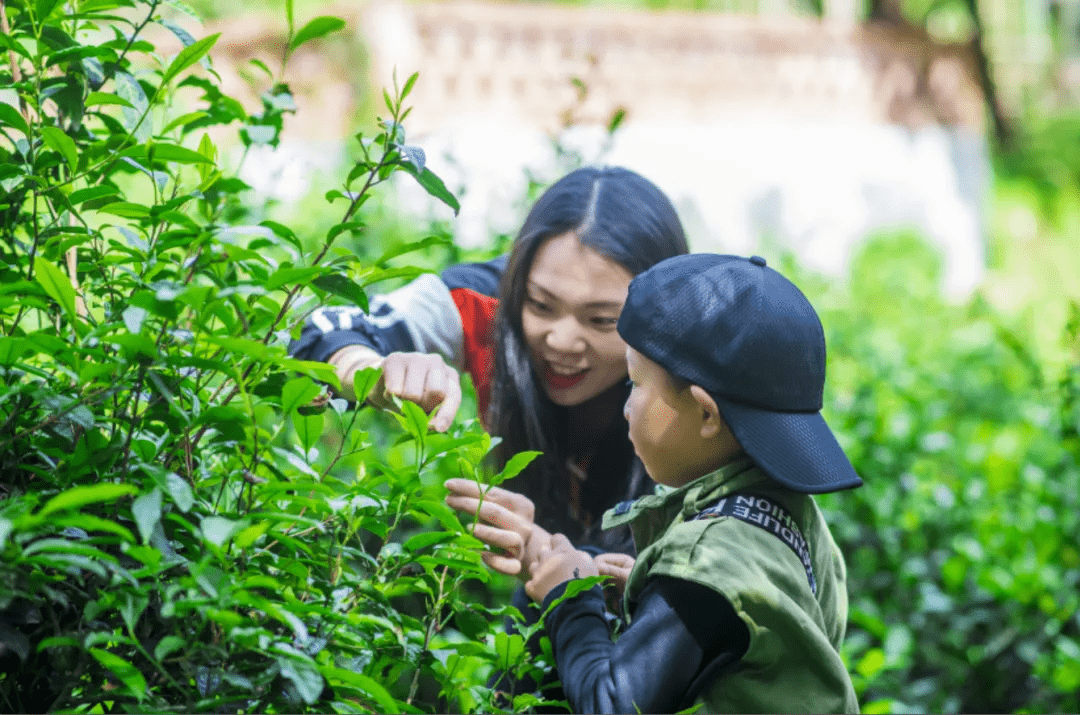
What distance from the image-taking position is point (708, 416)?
1.46 m

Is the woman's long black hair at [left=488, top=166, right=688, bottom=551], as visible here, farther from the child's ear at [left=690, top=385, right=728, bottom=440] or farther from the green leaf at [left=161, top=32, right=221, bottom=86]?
the green leaf at [left=161, top=32, right=221, bottom=86]

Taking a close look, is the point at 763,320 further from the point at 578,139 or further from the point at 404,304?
the point at 578,139

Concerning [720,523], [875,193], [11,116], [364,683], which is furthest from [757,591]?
[875,193]

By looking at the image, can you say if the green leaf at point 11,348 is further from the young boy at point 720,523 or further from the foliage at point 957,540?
the foliage at point 957,540

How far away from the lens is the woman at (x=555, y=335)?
2.04 metres

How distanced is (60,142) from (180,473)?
378mm

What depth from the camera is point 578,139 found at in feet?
19.8

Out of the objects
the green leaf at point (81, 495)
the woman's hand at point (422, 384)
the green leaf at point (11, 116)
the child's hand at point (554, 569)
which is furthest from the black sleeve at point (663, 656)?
the green leaf at point (11, 116)

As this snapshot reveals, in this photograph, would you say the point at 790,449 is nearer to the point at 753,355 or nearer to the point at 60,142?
the point at 753,355

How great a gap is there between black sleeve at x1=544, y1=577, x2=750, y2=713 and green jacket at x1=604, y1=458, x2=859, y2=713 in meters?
0.02

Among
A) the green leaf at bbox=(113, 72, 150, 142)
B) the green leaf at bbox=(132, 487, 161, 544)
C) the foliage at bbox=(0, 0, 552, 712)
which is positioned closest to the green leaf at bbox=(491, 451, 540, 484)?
the foliage at bbox=(0, 0, 552, 712)

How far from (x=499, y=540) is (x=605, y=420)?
2.76ft

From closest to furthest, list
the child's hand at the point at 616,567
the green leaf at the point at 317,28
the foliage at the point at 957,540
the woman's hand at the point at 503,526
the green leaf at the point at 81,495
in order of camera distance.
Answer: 1. the green leaf at the point at 81,495
2. the green leaf at the point at 317,28
3. the woman's hand at the point at 503,526
4. the child's hand at the point at 616,567
5. the foliage at the point at 957,540

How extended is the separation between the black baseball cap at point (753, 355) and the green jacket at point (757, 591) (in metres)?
0.06
